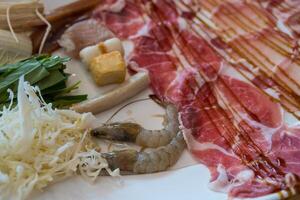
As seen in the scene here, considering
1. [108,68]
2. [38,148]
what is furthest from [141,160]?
[108,68]

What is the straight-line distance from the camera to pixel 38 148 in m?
1.96

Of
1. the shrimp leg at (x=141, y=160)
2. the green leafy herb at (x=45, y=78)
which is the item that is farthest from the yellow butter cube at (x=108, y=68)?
the shrimp leg at (x=141, y=160)

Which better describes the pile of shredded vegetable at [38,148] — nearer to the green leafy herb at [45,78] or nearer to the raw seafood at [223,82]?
the green leafy herb at [45,78]

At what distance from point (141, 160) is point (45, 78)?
0.63m

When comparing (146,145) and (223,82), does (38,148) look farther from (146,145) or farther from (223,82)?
(223,82)

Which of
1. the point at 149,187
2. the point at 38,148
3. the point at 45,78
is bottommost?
the point at 149,187

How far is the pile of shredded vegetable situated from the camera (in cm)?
189

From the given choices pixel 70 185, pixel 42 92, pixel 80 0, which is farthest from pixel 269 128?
pixel 80 0

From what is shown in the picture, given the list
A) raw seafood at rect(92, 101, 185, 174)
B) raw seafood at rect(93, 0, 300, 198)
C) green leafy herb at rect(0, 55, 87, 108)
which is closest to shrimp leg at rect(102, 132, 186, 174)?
raw seafood at rect(92, 101, 185, 174)

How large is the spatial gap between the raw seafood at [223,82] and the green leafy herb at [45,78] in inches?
15.7

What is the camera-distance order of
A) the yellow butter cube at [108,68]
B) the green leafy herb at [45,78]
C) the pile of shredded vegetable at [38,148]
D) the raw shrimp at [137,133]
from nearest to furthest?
the pile of shredded vegetable at [38,148] → the raw shrimp at [137,133] → the green leafy herb at [45,78] → the yellow butter cube at [108,68]

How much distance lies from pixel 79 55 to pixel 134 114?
49cm

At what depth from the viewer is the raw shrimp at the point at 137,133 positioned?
7.00 feet

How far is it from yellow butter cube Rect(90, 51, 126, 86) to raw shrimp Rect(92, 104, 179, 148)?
29 centimetres
